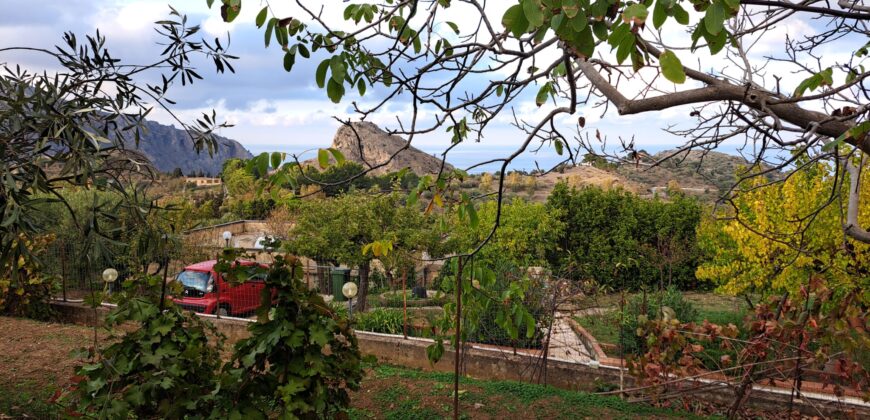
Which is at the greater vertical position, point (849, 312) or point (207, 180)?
point (207, 180)

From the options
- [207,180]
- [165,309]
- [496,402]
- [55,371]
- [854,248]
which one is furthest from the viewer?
[207,180]

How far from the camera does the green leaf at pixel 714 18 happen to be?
1434mm

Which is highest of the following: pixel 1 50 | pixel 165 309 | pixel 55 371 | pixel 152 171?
pixel 1 50

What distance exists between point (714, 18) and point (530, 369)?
6012 millimetres

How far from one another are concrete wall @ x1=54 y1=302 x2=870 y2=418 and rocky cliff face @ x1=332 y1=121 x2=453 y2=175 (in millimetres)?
2398

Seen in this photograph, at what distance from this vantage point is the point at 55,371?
6.34m

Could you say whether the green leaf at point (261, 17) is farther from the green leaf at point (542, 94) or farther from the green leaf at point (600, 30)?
the green leaf at point (542, 94)

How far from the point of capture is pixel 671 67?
141cm

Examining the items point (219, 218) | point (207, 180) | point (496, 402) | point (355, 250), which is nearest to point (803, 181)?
point (496, 402)

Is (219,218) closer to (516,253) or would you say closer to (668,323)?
(516,253)

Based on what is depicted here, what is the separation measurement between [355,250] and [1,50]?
9503mm

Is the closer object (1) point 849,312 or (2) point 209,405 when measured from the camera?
(2) point 209,405

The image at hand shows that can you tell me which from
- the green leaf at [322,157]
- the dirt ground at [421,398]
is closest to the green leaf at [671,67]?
the green leaf at [322,157]

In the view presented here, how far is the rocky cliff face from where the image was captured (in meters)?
2.88
